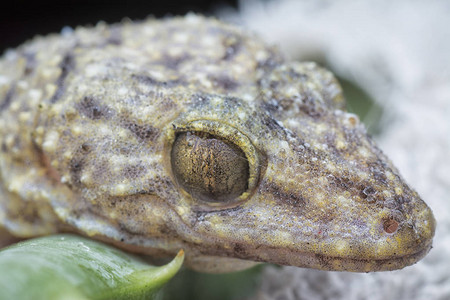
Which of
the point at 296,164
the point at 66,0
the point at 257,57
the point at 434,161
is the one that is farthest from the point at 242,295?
the point at 66,0

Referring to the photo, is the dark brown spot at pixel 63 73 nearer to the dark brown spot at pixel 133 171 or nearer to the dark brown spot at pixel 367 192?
the dark brown spot at pixel 133 171

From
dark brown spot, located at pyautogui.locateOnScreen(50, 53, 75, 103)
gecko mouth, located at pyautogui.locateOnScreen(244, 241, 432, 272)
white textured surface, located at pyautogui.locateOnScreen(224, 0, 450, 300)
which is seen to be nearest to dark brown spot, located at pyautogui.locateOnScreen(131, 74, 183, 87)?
dark brown spot, located at pyautogui.locateOnScreen(50, 53, 75, 103)

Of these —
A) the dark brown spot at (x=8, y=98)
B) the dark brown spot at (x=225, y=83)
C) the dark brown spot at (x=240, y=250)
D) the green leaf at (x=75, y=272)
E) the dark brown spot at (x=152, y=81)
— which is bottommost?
the green leaf at (x=75, y=272)

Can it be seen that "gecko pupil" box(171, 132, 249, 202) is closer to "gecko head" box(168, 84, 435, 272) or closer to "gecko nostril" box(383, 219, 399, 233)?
"gecko head" box(168, 84, 435, 272)

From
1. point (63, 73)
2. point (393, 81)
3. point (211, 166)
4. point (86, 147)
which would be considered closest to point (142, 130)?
point (86, 147)

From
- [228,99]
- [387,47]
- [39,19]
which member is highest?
[387,47]

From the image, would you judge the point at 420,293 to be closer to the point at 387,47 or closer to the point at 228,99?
the point at 228,99

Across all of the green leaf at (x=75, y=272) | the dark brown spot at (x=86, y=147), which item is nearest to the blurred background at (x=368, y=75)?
the green leaf at (x=75, y=272)
